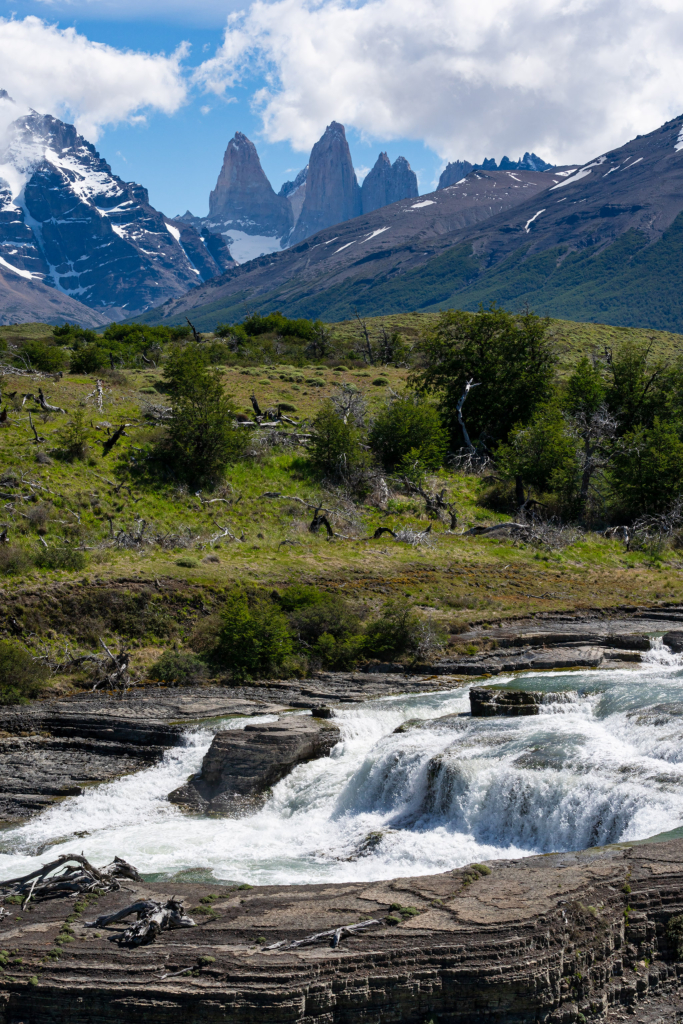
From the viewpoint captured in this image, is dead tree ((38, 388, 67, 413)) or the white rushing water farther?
dead tree ((38, 388, 67, 413))

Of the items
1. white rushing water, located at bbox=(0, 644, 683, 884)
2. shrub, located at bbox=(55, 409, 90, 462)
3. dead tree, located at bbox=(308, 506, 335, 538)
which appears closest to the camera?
white rushing water, located at bbox=(0, 644, 683, 884)

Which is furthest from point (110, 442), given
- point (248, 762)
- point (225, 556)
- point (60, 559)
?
point (248, 762)

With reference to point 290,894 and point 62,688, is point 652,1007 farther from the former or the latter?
point 62,688

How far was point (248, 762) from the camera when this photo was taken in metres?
20.4

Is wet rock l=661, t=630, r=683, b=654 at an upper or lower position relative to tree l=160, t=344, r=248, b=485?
lower

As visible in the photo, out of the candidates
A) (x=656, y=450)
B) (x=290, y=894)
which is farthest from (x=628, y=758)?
(x=656, y=450)

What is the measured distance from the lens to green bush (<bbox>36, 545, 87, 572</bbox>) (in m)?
31.5

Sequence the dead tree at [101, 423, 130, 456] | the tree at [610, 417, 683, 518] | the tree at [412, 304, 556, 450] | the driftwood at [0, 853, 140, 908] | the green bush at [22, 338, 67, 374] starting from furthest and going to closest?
the green bush at [22, 338, 67, 374], the tree at [412, 304, 556, 450], the dead tree at [101, 423, 130, 456], the tree at [610, 417, 683, 518], the driftwood at [0, 853, 140, 908]

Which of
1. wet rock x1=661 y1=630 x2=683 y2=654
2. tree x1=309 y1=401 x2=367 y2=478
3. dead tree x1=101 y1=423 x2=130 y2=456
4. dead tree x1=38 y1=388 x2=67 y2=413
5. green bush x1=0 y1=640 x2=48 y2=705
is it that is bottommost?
wet rock x1=661 y1=630 x2=683 y2=654

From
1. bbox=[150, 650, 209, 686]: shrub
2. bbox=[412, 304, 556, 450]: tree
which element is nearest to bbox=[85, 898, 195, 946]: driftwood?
bbox=[150, 650, 209, 686]: shrub

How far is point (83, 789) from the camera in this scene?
2028 cm

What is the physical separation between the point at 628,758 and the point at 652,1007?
6376 millimetres

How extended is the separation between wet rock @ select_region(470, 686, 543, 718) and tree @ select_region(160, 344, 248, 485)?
77.7 ft

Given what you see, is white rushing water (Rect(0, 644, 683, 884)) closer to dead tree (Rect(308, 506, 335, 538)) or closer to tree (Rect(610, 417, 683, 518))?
dead tree (Rect(308, 506, 335, 538))
